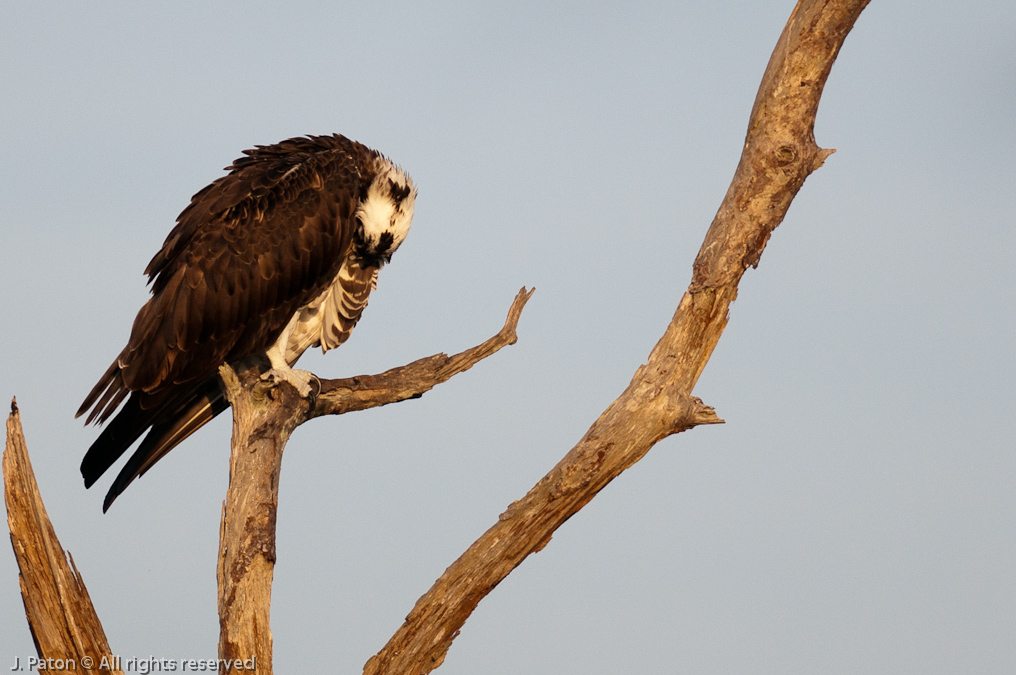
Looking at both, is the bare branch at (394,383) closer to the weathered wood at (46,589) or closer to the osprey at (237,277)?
the osprey at (237,277)

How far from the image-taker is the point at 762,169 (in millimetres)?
5703

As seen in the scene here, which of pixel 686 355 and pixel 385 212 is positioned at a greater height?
pixel 385 212

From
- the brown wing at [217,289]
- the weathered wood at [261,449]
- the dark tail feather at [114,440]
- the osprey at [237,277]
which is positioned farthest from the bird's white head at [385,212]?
the dark tail feather at [114,440]

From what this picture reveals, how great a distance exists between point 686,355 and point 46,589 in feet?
12.1

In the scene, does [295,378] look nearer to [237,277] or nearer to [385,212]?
[237,277]

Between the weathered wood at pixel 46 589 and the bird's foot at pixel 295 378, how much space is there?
5.09 feet

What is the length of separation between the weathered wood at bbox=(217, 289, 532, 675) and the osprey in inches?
8.5

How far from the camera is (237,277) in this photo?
672cm

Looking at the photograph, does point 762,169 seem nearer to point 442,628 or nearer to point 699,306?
point 699,306

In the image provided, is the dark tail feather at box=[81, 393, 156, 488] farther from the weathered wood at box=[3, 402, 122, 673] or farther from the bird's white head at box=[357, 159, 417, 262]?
the bird's white head at box=[357, 159, 417, 262]

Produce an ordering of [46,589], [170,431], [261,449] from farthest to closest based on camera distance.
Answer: [170,431] < [261,449] < [46,589]

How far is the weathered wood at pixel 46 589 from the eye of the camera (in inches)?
199

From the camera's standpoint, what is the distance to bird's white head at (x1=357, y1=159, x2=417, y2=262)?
7281mm

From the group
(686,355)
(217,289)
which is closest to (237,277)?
(217,289)
